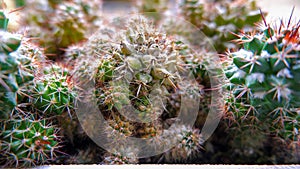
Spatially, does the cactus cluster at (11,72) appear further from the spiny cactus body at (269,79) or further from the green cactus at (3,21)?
the spiny cactus body at (269,79)

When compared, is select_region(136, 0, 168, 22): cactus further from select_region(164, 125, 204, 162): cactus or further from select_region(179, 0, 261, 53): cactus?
select_region(164, 125, 204, 162): cactus

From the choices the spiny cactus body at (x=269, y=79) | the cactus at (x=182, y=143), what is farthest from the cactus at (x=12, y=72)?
the spiny cactus body at (x=269, y=79)

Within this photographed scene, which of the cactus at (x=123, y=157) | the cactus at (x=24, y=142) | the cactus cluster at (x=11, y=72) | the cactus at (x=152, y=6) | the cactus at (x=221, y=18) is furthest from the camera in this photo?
the cactus at (x=152, y=6)

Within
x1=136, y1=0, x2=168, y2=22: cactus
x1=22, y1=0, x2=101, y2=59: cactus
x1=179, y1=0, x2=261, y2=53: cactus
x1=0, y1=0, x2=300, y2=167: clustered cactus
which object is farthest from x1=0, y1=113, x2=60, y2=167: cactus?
x1=136, y1=0, x2=168, y2=22: cactus

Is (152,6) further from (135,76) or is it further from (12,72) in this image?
(12,72)

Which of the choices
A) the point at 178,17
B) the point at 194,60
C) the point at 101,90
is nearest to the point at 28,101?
the point at 101,90
